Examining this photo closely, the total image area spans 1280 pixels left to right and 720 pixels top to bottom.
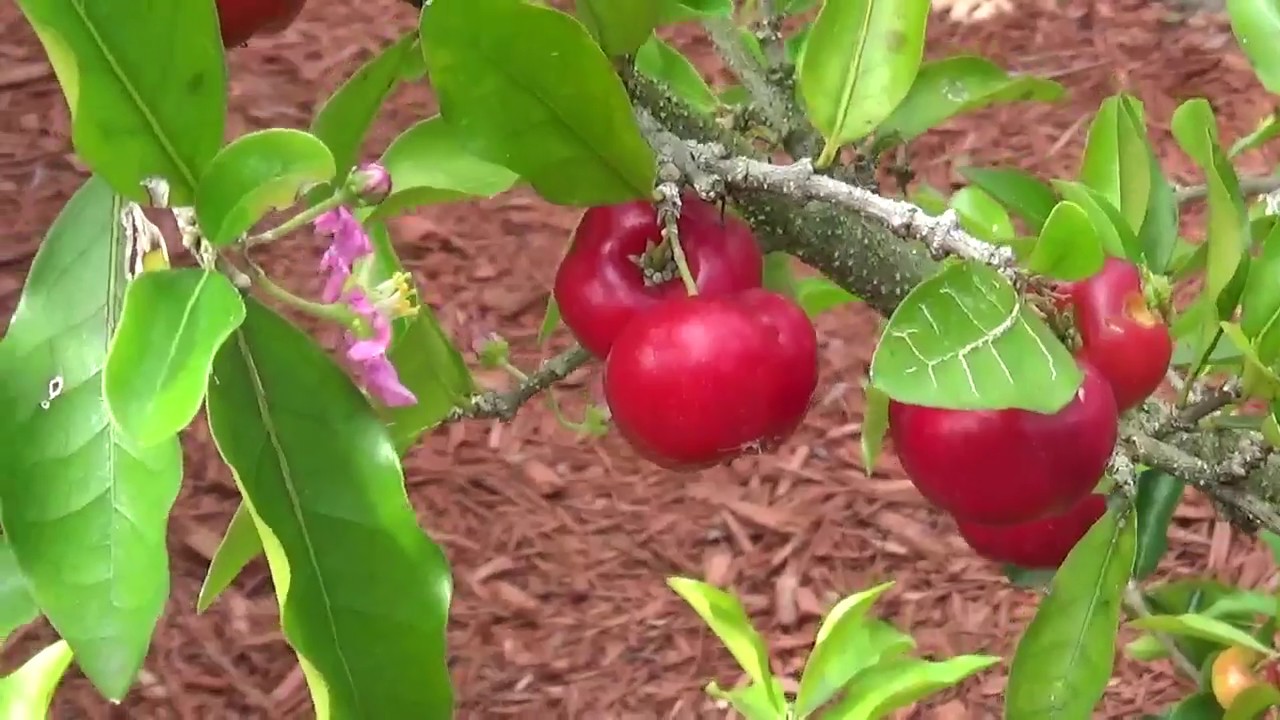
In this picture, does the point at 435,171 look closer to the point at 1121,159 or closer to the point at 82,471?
the point at 82,471

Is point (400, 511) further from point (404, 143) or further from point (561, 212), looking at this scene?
point (561, 212)

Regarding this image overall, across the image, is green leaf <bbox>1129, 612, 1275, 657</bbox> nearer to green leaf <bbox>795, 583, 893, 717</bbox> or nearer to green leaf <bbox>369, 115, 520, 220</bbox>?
green leaf <bbox>795, 583, 893, 717</bbox>

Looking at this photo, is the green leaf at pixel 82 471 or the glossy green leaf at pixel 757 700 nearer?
the green leaf at pixel 82 471

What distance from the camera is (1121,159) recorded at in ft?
2.25

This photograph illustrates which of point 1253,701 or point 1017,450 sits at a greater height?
point 1017,450

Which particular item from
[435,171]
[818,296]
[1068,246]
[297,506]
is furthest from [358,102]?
[818,296]

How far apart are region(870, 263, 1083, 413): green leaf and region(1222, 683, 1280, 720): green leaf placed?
0.44 metres

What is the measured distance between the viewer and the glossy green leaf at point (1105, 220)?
0.56m

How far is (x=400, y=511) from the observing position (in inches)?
16.6

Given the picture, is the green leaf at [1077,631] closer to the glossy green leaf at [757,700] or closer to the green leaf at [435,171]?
the glossy green leaf at [757,700]

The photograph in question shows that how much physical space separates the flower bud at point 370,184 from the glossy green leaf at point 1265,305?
14.6 inches

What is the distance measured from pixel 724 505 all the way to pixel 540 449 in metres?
0.25

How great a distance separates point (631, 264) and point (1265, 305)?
0.28 meters

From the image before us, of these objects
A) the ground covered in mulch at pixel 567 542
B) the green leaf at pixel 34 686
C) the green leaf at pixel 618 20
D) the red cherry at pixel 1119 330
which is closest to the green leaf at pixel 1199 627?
the red cherry at pixel 1119 330
